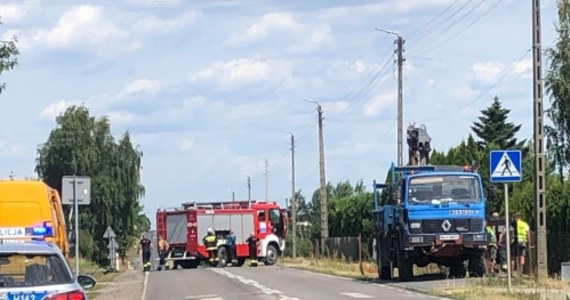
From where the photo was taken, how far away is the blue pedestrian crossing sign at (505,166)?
24734mm

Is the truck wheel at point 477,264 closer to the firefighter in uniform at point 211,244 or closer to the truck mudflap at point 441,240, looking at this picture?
the truck mudflap at point 441,240

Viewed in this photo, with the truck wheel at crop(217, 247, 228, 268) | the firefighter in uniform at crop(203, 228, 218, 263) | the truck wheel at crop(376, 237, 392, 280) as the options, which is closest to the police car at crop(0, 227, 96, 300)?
the truck wheel at crop(376, 237, 392, 280)

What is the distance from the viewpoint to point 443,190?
29.8 meters

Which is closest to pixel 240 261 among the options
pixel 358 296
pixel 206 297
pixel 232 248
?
pixel 232 248

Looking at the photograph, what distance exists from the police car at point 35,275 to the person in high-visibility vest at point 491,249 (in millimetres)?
18984

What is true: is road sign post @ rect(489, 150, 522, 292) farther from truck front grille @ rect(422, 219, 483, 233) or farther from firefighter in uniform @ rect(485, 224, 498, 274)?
firefighter in uniform @ rect(485, 224, 498, 274)

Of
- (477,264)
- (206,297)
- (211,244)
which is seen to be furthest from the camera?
(211,244)

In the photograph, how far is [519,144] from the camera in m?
74.9

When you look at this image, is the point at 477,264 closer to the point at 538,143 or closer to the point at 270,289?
the point at 538,143

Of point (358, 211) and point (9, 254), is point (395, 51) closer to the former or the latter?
point (358, 211)

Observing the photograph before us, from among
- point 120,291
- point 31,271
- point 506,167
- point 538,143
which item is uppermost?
point 538,143

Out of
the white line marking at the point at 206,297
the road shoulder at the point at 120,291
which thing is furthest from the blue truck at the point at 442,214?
the road shoulder at the point at 120,291

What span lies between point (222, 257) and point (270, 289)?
2476 centimetres

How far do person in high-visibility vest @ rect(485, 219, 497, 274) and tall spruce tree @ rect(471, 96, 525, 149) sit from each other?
43650 mm
